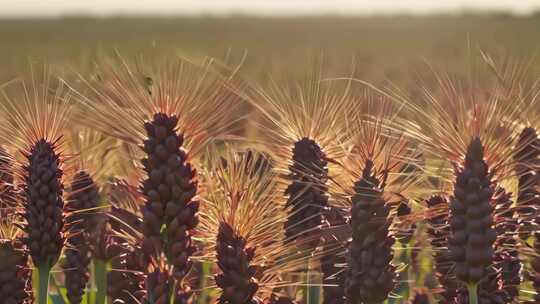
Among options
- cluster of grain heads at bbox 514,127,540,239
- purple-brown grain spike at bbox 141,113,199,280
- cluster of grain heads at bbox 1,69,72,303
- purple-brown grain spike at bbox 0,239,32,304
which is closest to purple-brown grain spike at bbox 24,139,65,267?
cluster of grain heads at bbox 1,69,72,303

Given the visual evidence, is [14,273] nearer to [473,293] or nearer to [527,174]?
[473,293]

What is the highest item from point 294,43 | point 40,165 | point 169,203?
point 294,43

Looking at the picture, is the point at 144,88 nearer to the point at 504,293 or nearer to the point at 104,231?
the point at 104,231

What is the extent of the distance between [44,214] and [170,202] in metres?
0.40

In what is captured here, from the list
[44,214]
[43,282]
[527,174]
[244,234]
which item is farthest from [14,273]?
[527,174]

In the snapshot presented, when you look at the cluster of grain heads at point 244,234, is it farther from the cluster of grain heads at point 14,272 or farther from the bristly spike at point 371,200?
the cluster of grain heads at point 14,272

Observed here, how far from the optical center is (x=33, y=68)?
3.11 m

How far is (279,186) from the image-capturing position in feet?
10.4

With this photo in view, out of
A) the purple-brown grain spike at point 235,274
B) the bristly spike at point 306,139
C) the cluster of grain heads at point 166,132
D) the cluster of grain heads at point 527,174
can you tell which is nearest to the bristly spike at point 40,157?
the cluster of grain heads at point 166,132

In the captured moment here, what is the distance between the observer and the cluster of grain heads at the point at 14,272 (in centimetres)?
275

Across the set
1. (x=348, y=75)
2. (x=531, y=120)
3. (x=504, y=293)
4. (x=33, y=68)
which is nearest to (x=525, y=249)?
(x=504, y=293)

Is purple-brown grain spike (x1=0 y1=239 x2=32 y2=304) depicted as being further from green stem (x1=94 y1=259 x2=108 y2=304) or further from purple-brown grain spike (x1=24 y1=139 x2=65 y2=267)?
green stem (x1=94 y1=259 x2=108 y2=304)

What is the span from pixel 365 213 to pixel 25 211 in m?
0.92

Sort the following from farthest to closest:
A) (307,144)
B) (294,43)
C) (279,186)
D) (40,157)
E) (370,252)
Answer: (294,43), (279,186), (307,144), (40,157), (370,252)
